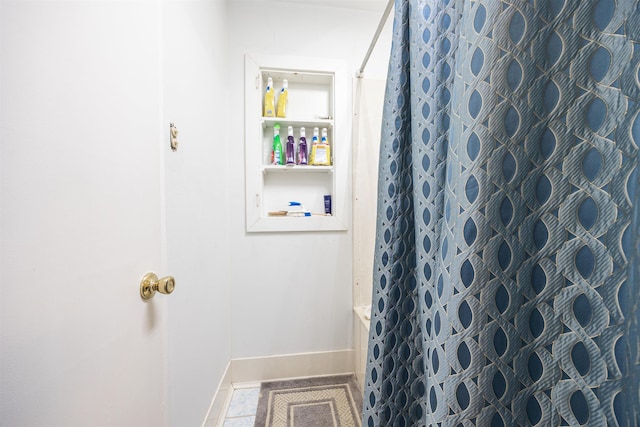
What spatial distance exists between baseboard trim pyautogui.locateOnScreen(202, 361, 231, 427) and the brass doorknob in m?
A: 0.78

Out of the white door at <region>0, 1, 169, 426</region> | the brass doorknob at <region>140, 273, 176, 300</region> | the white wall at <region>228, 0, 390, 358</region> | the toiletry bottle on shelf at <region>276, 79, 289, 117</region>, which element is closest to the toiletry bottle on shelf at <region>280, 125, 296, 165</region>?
the toiletry bottle on shelf at <region>276, 79, 289, 117</region>

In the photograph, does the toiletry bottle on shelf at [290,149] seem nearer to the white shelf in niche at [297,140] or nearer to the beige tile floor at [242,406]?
the white shelf in niche at [297,140]

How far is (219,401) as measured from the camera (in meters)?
1.21

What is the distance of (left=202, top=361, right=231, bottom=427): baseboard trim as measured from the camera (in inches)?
42.5

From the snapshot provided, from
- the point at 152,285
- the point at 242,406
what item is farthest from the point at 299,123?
the point at 242,406

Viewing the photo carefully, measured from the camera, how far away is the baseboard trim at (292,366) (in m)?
1.46

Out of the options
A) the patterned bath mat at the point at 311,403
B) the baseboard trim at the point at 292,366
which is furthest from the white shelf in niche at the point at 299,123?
the patterned bath mat at the point at 311,403

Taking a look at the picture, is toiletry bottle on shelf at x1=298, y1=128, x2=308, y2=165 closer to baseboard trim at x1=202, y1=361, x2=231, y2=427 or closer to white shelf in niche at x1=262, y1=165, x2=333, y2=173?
white shelf in niche at x1=262, y1=165, x2=333, y2=173

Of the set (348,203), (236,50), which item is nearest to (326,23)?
(236,50)

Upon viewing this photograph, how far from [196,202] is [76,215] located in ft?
1.90

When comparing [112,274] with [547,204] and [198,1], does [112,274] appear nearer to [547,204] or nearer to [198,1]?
[547,204]

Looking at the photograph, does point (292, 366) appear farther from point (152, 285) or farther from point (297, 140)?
point (297, 140)

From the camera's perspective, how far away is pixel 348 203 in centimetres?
155

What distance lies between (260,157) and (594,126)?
54.2 inches
